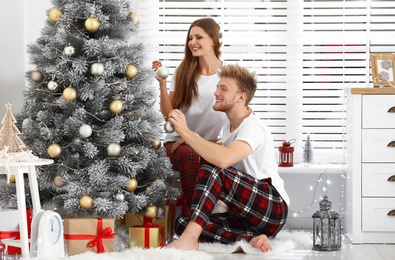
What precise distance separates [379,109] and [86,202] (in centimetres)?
160

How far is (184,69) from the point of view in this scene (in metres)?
4.41

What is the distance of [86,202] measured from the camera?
361 centimetres

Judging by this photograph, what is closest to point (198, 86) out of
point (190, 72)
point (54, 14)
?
point (190, 72)

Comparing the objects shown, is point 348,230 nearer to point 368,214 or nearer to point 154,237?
point 368,214

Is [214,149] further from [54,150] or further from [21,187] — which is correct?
[21,187]

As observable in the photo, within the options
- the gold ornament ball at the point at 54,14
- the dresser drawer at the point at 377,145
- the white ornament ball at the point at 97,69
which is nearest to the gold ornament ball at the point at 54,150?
the white ornament ball at the point at 97,69

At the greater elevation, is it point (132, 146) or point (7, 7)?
point (7, 7)

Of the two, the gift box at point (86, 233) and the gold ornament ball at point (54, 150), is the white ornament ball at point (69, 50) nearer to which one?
the gold ornament ball at point (54, 150)

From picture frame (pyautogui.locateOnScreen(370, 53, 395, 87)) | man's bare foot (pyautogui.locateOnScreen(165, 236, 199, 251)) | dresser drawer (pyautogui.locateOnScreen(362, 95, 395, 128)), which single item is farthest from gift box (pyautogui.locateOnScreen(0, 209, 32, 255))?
picture frame (pyautogui.locateOnScreen(370, 53, 395, 87))

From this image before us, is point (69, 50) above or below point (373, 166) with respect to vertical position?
above

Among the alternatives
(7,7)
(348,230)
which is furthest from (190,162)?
(7,7)

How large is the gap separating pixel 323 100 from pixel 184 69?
0.92 meters

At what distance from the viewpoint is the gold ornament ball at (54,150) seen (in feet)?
12.0

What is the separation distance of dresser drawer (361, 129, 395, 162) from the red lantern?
1.72ft
